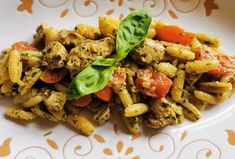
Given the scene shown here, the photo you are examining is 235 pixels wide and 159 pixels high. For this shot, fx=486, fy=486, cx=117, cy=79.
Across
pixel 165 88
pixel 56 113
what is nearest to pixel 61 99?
pixel 56 113

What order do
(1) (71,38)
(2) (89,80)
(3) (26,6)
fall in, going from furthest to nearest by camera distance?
(3) (26,6) < (1) (71,38) < (2) (89,80)

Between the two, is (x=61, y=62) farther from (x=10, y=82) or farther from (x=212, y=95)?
(x=212, y=95)

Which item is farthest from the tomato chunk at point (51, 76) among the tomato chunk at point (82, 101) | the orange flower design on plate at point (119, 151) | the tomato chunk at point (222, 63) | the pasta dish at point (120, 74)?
the tomato chunk at point (222, 63)

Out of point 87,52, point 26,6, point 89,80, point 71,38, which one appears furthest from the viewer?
point 26,6

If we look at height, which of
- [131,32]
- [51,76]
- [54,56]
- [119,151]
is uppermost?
[131,32]

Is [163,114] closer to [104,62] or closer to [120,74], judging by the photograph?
[120,74]

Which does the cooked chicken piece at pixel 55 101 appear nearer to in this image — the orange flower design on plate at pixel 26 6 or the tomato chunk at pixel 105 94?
the tomato chunk at pixel 105 94

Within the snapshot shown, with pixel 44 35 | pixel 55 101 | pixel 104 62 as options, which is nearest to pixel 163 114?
pixel 104 62
